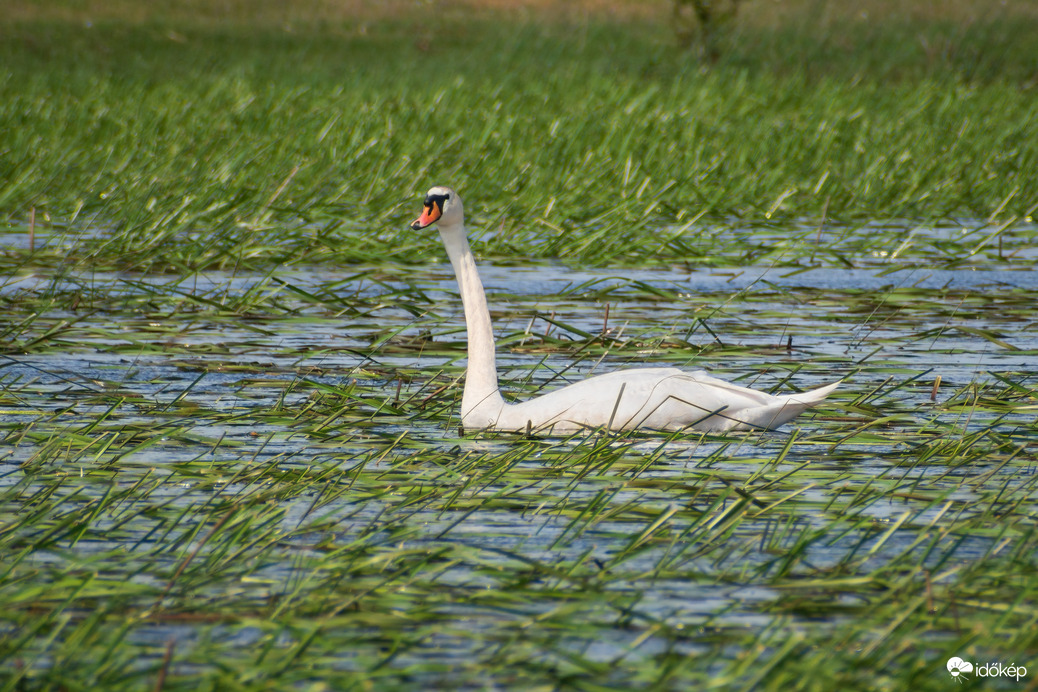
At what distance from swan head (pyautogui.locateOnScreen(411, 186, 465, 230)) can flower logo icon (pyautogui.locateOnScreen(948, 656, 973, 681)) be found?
3.55 metres

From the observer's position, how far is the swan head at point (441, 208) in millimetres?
6766

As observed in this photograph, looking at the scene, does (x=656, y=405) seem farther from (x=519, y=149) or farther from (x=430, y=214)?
(x=519, y=149)

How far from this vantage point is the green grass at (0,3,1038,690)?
3928mm

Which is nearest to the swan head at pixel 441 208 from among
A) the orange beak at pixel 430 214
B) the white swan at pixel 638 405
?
the orange beak at pixel 430 214

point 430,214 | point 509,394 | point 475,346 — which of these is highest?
point 430,214

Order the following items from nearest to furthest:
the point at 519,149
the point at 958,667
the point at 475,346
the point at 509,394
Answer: the point at 958,667, the point at 475,346, the point at 509,394, the point at 519,149

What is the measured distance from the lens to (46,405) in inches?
264

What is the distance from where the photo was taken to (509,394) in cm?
737

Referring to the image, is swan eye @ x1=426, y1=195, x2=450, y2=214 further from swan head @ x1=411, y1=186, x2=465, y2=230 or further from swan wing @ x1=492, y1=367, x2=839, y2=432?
swan wing @ x1=492, y1=367, x2=839, y2=432

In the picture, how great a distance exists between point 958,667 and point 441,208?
371 cm

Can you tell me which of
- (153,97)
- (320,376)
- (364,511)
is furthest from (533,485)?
(153,97)

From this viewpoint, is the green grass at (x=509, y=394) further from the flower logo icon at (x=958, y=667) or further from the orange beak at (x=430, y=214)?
the orange beak at (x=430, y=214)

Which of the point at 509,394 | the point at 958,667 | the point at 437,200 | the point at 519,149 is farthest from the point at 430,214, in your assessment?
the point at 519,149

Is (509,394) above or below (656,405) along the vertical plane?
below
